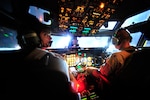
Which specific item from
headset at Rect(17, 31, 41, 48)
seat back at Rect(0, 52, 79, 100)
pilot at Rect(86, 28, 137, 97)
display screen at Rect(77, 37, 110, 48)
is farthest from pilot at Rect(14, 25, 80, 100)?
display screen at Rect(77, 37, 110, 48)

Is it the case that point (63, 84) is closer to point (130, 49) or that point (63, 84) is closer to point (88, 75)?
point (88, 75)

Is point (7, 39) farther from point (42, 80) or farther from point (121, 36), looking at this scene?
point (42, 80)

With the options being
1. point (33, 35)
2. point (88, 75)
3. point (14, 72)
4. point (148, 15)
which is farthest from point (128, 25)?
point (14, 72)

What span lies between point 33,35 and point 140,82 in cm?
107

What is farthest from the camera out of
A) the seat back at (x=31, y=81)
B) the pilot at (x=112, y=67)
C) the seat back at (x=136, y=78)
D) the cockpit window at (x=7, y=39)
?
the cockpit window at (x=7, y=39)

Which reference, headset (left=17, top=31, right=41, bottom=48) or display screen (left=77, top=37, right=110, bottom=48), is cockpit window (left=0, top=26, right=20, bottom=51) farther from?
display screen (left=77, top=37, right=110, bottom=48)

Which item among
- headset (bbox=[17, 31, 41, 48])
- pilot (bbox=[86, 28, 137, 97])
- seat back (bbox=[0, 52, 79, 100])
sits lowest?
pilot (bbox=[86, 28, 137, 97])

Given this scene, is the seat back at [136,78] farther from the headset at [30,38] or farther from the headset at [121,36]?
the headset at [30,38]

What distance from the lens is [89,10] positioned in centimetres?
366

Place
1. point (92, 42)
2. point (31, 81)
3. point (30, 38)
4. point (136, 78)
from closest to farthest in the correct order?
point (31, 81) → point (30, 38) → point (136, 78) → point (92, 42)

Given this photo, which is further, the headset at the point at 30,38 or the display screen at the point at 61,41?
the display screen at the point at 61,41

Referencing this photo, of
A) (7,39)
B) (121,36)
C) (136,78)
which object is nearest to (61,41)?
(7,39)

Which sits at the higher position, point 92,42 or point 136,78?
point 92,42

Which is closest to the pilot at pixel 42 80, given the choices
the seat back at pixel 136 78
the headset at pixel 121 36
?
the seat back at pixel 136 78
